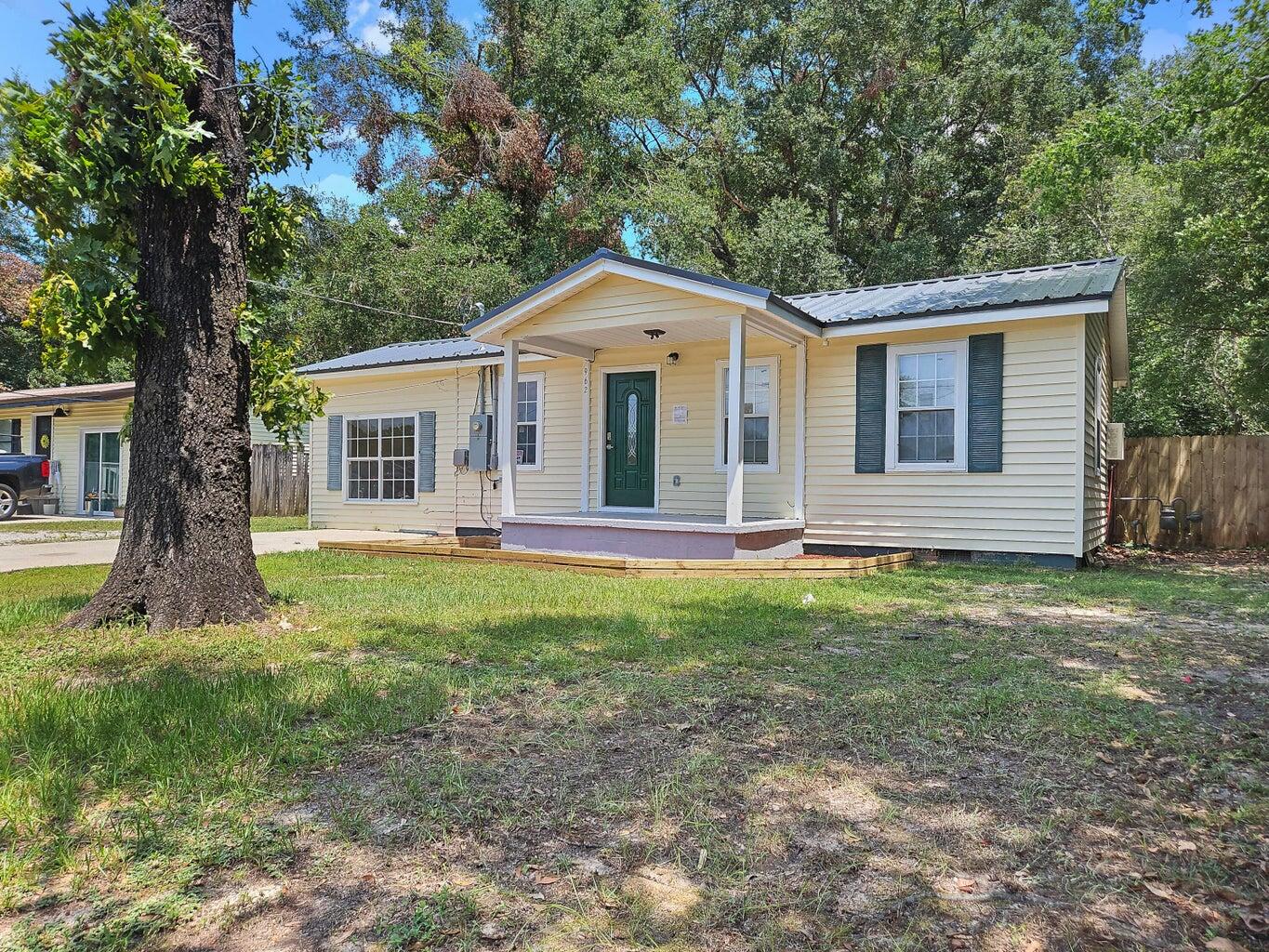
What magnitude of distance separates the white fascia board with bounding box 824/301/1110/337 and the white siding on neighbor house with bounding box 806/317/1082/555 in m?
0.23

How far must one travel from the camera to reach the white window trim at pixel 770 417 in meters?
10.3

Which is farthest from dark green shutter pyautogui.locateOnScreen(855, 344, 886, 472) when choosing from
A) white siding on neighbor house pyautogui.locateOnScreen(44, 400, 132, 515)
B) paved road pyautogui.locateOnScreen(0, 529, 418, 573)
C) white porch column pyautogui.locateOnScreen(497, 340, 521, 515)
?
white siding on neighbor house pyautogui.locateOnScreen(44, 400, 132, 515)

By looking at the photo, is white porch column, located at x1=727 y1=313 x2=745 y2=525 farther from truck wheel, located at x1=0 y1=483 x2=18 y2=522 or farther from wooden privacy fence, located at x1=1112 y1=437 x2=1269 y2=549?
truck wheel, located at x1=0 y1=483 x2=18 y2=522

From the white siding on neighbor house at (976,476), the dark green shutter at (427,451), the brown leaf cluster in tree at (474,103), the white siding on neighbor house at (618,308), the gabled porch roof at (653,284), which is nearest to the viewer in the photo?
the gabled porch roof at (653,284)

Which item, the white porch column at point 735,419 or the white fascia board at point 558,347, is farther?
the white fascia board at point 558,347

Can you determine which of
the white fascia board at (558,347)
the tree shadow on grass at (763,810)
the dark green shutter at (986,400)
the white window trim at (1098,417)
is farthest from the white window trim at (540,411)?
the tree shadow on grass at (763,810)

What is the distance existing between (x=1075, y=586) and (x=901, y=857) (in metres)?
6.06

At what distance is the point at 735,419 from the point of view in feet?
27.9

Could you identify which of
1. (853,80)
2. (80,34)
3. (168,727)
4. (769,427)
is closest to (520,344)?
(769,427)

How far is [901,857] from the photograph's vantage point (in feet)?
7.38

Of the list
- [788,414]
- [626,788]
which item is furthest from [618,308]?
[626,788]

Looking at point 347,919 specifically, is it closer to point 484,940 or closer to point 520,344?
point 484,940

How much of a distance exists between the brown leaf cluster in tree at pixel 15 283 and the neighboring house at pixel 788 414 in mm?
23064

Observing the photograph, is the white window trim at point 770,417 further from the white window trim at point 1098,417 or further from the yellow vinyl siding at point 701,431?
the white window trim at point 1098,417
